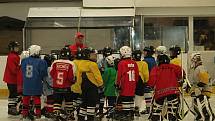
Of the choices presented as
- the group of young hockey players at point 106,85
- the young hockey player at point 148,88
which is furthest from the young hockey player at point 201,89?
the young hockey player at point 148,88

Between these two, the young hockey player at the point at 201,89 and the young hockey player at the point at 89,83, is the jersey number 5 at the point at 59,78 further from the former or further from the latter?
the young hockey player at the point at 201,89

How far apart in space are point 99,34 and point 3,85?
320cm

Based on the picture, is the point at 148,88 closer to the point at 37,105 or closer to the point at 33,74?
the point at 37,105

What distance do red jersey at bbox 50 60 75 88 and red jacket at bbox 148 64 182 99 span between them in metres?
1.41

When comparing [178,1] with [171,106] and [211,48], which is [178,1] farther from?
[171,106]

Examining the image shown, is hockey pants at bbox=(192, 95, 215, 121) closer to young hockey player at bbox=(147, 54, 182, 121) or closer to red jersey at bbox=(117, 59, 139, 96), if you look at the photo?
young hockey player at bbox=(147, 54, 182, 121)

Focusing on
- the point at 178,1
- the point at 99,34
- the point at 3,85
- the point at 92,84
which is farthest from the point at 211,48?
the point at 92,84

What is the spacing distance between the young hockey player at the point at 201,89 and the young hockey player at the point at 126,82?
1.03m

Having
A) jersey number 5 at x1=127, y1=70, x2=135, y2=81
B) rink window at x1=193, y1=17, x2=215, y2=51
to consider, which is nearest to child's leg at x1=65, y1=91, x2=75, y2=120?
jersey number 5 at x1=127, y1=70, x2=135, y2=81

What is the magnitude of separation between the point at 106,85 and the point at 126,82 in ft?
2.26

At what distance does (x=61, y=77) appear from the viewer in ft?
26.5

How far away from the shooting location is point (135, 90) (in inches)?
356

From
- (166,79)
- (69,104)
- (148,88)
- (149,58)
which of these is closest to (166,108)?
(166,79)

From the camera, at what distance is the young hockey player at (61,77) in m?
8.00
